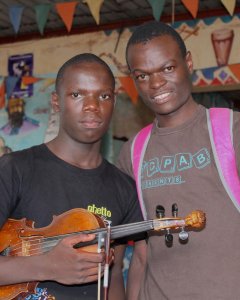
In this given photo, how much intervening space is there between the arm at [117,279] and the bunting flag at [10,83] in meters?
3.15

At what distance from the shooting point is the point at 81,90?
2.04m

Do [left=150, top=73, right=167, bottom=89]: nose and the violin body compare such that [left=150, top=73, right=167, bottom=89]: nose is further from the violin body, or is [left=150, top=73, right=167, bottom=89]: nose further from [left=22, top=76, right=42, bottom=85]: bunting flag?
[left=22, top=76, right=42, bottom=85]: bunting flag

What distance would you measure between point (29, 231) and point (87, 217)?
233 mm

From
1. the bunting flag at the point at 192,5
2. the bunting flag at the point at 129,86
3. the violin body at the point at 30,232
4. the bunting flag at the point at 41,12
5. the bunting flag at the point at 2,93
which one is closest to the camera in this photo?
the violin body at the point at 30,232

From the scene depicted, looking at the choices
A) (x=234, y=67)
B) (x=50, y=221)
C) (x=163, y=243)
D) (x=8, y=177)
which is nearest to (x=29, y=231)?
(x=50, y=221)

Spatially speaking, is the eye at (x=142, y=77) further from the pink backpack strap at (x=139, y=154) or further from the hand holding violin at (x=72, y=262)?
the hand holding violin at (x=72, y=262)

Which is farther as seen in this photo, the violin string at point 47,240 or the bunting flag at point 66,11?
the bunting flag at point 66,11

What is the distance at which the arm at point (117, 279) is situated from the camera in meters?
2.12

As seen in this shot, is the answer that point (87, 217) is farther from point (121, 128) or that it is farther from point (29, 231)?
point (121, 128)

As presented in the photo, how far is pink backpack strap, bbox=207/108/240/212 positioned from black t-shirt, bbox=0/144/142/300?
0.39 metres

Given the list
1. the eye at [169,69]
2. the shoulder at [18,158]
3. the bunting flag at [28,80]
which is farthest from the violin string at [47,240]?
the bunting flag at [28,80]

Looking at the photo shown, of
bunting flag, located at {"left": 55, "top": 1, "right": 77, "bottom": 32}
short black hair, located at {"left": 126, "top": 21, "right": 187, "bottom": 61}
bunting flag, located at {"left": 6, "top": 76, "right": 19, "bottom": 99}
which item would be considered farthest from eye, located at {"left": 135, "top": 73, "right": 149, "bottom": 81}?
bunting flag, located at {"left": 6, "top": 76, "right": 19, "bottom": 99}

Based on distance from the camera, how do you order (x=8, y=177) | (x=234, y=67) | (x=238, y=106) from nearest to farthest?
(x=8, y=177)
(x=234, y=67)
(x=238, y=106)

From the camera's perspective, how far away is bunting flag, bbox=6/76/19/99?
4996 millimetres
